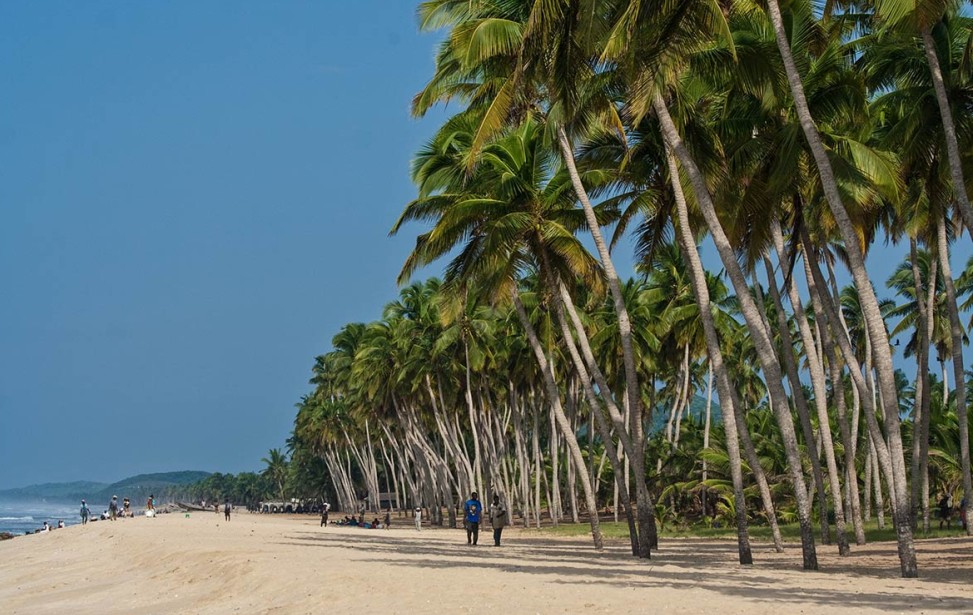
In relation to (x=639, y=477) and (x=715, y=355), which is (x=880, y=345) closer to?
(x=715, y=355)

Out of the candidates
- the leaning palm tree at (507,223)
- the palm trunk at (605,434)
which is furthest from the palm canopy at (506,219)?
the palm trunk at (605,434)

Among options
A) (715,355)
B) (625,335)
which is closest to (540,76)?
(625,335)

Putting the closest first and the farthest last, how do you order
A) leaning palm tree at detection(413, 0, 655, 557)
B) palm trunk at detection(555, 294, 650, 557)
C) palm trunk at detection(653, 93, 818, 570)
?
1. palm trunk at detection(653, 93, 818, 570)
2. leaning palm tree at detection(413, 0, 655, 557)
3. palm trunk at detection(555, 294, 650, 557)

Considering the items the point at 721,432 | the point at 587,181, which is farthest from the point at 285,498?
the point at 587,181

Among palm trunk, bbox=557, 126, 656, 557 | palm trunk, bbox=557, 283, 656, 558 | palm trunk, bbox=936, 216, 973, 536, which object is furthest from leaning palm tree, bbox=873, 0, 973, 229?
palm trunk, bbox=557, 283, 656, 558

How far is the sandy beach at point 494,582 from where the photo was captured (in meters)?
11.9

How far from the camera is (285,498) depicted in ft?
465

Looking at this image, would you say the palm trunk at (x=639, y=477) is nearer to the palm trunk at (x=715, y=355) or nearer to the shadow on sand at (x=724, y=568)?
the shadow on sand at (x=724, y=568)

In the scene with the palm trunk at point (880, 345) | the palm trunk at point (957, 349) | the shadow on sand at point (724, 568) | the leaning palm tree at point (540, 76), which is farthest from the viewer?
the palm trunk at point (957, 349)

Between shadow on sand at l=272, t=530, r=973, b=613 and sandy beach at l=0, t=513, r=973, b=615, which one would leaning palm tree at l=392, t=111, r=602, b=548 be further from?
sandy beach at l=0, t=513, r=973, b=615

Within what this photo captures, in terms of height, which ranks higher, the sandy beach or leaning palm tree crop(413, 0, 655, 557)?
leaning palm tree crop(413, 0, 655, 557)

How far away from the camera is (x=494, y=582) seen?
14.8m

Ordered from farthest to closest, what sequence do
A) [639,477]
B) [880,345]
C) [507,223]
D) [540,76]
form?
[507,223]
[639,477]
[540,76]
[880,345]

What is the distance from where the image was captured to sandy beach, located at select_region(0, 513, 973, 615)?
1190 centimetres
